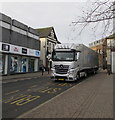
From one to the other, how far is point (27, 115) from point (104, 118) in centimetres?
246

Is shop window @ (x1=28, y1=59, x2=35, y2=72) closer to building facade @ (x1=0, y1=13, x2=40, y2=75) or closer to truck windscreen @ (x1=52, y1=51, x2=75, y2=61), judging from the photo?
building facade @ (x1=0, y1=13, x2=40, y2=75)

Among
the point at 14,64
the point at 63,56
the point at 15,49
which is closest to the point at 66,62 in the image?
the point at 63,56

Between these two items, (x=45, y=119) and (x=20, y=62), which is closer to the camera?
(x=45, y=119)

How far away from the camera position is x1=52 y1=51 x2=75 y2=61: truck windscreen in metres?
13.3

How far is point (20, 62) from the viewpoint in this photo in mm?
24094

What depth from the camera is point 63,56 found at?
44.2 feet

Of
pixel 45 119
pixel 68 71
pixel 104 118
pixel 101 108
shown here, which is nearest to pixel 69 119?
pixel 45 119

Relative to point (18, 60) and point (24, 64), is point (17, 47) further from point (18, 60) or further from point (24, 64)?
point (24, 64)

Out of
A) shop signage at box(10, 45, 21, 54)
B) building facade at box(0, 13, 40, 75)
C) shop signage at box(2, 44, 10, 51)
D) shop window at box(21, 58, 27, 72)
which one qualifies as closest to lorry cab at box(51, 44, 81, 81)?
shop signage at box(2, 44, 10, 51)

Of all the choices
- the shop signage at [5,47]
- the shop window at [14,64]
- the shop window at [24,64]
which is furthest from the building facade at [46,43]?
the shop signage at [5,47]

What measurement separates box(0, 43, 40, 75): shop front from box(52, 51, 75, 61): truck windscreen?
29.1 ft

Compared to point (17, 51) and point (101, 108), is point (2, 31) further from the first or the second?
point (101, 108)

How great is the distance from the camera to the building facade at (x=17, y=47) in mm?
19766

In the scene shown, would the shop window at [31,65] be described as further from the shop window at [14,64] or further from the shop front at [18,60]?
the shop window at [14,64]
